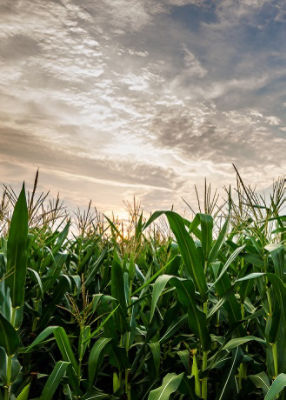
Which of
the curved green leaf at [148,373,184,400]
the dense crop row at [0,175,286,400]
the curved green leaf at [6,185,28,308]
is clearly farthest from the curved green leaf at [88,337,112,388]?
the curved green leaf at [6,185,28,308]

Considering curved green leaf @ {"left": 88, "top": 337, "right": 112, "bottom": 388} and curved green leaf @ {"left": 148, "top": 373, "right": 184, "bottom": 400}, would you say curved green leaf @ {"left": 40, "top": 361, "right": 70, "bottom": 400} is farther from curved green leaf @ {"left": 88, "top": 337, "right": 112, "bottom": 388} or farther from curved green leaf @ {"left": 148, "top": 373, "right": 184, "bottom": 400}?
curved green leaf @ {"left": 148, "top": 373, "right": 184, "bottom": 400}

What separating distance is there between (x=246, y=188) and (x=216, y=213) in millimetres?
260

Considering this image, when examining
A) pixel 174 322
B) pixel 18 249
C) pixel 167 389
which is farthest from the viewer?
pixel 174 322

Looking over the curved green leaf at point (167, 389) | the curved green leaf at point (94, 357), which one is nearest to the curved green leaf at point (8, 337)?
the curved green leaf at point (94, 357)

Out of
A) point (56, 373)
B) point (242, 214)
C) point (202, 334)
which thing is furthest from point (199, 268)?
point (56, 373)

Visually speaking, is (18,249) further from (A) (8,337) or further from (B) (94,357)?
(B) (94,357)

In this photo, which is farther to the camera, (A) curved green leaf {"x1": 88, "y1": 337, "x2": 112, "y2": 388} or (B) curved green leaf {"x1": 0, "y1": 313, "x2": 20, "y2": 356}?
(A) curved green leaf {"x1": 88, "y1": 337, "x2": 112, "y2": 388}

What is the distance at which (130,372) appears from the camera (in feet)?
8.76

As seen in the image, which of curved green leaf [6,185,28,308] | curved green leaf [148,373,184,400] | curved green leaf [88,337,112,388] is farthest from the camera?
curved green leaf [88,337,112,388]

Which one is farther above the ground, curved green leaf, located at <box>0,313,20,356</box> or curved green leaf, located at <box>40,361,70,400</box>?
curved green leaf, located at <box>0,313,20,356</box>

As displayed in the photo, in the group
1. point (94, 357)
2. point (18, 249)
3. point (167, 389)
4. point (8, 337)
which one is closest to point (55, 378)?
point (94, 357)

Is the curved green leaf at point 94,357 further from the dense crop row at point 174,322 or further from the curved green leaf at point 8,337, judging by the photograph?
the curved green leaf at point 8,337

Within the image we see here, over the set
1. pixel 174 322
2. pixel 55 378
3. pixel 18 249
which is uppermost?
pixel 18 249

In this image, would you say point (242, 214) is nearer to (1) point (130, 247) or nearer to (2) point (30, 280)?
(1) point (130, 247)
